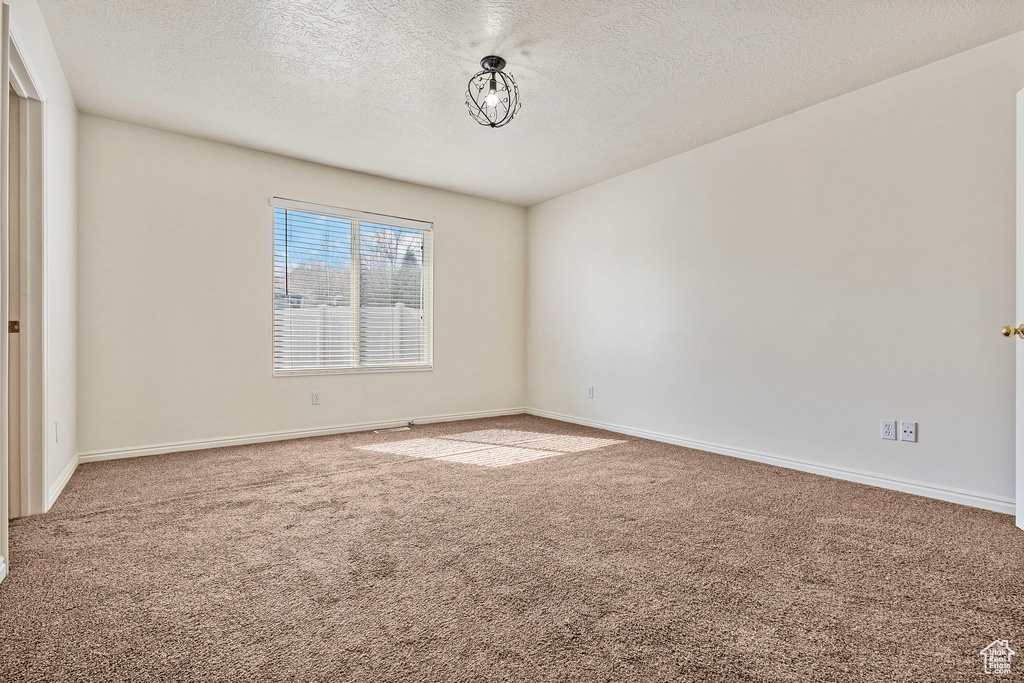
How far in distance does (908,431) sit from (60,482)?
492 cm

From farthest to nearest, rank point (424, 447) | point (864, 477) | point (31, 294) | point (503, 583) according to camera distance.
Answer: point (424, 447) → point (864, 477) → point (31, 294) → point (503, 583)

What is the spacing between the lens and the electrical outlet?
2.95 metres

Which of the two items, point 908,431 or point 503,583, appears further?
point 908,431

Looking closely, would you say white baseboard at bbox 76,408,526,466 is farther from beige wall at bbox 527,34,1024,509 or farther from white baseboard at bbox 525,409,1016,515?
white baseboard at bbox 525,409,1016,515

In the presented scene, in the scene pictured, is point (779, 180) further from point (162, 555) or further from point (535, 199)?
point (162, 555)

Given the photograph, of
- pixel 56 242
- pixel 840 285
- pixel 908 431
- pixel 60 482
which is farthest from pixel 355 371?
pixel 908 431

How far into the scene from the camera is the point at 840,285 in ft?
10.8

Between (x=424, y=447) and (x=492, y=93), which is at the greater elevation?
(x=492, y=93)

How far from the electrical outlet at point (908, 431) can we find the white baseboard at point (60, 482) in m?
4.66

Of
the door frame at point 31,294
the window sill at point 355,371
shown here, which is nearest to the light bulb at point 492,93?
the door frame at point 31,294

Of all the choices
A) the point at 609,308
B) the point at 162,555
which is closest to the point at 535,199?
the point at 609,308

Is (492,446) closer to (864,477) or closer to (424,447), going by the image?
(424,447)

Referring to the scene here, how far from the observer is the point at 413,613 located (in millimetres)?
1601

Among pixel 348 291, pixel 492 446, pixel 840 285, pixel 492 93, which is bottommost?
pixel 492 446
